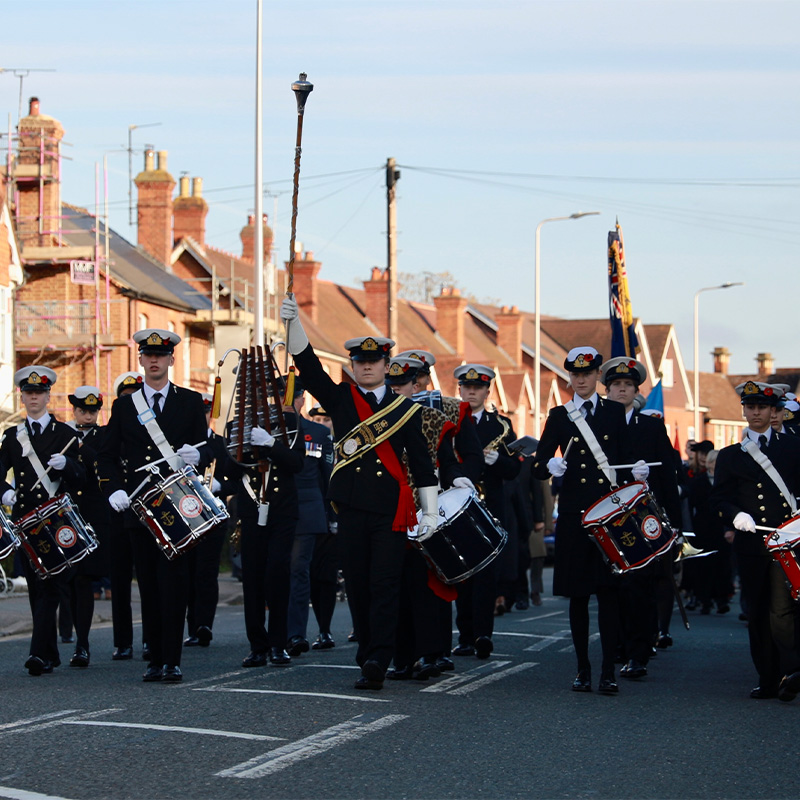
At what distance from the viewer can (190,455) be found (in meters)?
9.91

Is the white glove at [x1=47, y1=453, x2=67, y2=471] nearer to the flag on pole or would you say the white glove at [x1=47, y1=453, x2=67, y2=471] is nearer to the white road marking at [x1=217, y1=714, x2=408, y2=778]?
the white road marking at [x1=217, y1=714, x2=408, y2=778]

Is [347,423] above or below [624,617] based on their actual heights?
above

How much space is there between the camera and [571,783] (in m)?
6.71

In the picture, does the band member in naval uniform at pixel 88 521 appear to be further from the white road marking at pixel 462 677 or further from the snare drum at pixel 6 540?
the white road marking at pixel 462 677

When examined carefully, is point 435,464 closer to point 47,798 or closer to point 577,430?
point 577,430

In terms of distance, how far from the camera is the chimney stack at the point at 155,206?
52.8 metres

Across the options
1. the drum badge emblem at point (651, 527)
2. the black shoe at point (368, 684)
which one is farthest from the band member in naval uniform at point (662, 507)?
the black shoe at point (368, 684)

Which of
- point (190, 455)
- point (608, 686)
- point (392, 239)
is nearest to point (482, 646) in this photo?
point (608, 686)

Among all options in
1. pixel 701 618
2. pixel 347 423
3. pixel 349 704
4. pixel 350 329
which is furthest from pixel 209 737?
pixel 350 329

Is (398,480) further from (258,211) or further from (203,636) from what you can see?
(258,211)

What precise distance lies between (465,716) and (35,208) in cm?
4022

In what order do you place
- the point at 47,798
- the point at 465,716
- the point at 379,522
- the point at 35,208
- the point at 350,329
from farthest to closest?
the point at 350,329 < the point at 35,208 < the point at 379,522 < the point at 465,716 < the point at 47,798

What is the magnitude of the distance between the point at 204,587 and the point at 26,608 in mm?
4067

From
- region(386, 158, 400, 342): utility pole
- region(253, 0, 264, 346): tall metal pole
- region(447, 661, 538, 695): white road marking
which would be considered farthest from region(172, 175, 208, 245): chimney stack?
region(447, 661, 538, 695): white road marking
